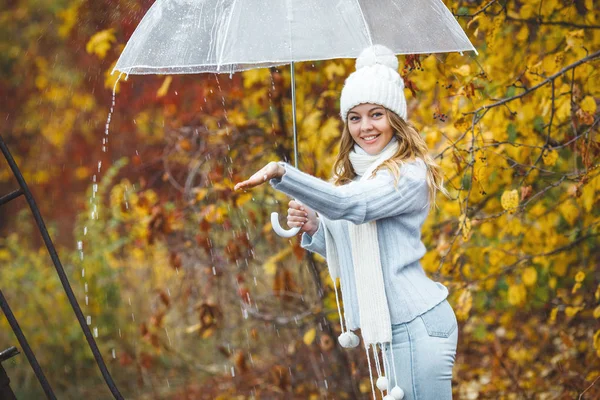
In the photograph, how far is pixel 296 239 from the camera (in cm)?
506

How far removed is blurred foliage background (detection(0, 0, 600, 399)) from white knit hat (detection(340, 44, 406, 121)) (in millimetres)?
590

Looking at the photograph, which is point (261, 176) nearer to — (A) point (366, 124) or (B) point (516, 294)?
(A) point (366, 124)

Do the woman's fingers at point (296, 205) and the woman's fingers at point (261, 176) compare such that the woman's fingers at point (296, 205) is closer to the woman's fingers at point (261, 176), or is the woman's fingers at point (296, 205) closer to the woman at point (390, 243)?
the woman at point (390, 243)

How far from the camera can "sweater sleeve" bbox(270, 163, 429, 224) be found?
7.63 feet

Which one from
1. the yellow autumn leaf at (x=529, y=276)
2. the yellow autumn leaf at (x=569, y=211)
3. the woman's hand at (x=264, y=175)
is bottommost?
the yellow autumn leaf at (x=529, y=276)

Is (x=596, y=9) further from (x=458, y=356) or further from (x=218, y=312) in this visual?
(x=458, y=356)

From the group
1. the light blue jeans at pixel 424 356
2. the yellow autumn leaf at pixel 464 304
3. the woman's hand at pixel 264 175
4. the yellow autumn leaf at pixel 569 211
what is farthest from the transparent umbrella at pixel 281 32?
the yellow autumn leaf at pixel 569 211

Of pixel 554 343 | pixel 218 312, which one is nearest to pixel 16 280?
pixel 218 312

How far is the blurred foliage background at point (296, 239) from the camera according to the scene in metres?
3.88

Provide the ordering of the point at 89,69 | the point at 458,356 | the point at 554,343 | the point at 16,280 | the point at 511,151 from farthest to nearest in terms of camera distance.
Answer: the point at 89,69
the point at 16,280
the point at 458,356
the point at 554,343
the point at 511,151

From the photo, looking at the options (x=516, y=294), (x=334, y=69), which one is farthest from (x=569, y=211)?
(x=334, y=69)

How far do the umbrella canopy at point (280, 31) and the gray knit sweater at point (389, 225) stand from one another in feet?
1.45

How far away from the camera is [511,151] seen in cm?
402

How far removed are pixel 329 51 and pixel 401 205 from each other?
1.83 feet
